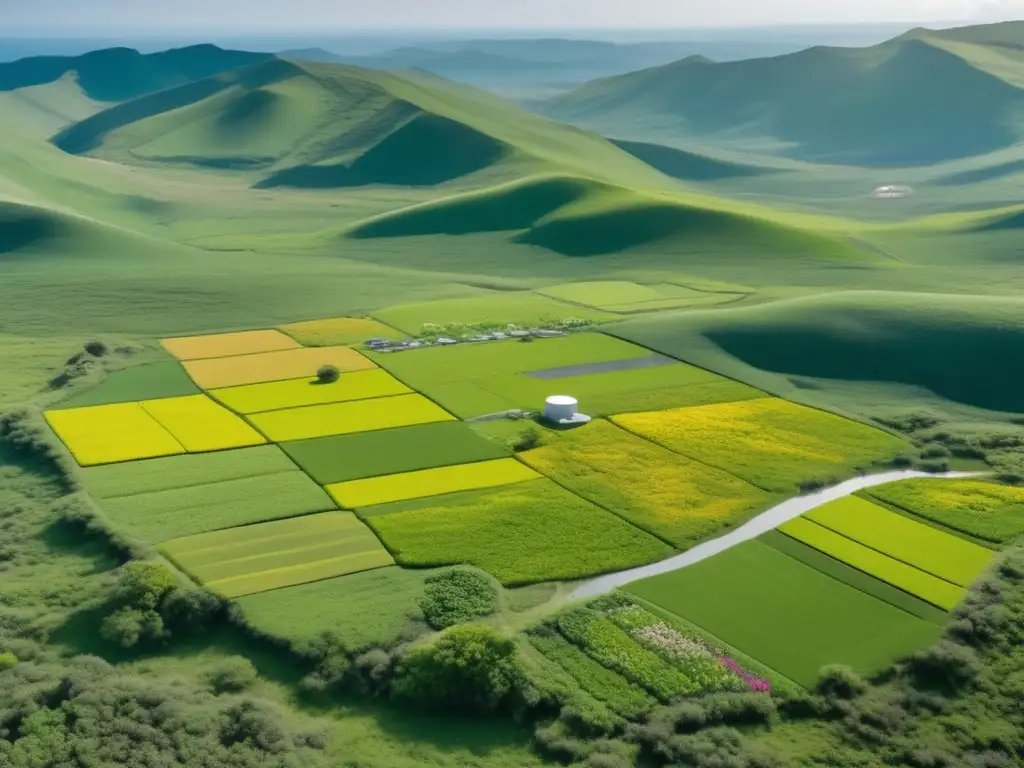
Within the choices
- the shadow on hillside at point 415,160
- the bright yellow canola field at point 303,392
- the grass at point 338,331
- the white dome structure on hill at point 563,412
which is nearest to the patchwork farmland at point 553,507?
the bright yellow canola field at point 303,392

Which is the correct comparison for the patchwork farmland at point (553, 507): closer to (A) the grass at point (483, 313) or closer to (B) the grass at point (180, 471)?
(B) the grass at point (180, 471)

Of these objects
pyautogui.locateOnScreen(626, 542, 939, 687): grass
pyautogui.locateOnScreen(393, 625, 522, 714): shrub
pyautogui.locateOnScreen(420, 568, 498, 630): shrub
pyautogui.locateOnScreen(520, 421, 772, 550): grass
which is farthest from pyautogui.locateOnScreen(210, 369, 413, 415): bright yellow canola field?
pyautogui.locateOnScreen(393, 625, 522, 714): shrub

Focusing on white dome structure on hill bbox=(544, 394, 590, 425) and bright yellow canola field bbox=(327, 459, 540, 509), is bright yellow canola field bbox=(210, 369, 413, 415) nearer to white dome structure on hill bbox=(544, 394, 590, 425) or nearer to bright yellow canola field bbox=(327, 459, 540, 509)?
white dome structure on hill bbox=(544, 394, 590, 425)

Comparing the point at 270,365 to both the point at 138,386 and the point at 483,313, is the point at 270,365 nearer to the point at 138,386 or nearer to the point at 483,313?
the point at 138,386

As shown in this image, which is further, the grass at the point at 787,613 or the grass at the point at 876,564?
the grass at the point at 876,564

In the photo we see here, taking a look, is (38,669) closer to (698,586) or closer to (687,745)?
(687,745)

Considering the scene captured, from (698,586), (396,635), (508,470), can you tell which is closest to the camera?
(396,635)

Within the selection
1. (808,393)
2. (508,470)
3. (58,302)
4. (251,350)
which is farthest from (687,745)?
(58,302)
